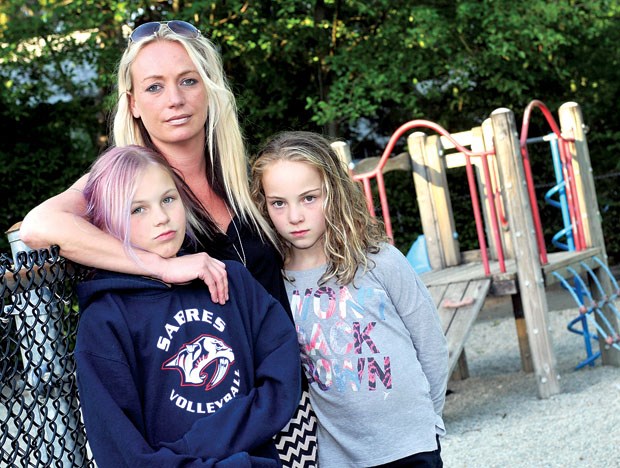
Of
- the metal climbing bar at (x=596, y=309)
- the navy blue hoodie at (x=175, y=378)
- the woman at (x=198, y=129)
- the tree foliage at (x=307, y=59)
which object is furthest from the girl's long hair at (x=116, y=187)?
the tree foliage at (x=307, y=59)

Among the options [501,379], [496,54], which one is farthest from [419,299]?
[496,54]

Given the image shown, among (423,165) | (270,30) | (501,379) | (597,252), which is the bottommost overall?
(501,379)

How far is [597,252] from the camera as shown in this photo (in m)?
7.14

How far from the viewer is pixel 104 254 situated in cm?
208

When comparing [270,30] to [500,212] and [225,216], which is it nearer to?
[500,212]

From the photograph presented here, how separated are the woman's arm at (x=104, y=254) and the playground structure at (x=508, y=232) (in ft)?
10.9

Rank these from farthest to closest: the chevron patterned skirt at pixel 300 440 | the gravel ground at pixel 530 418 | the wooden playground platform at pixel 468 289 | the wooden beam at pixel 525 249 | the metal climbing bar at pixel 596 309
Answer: the metal climbing bar at pixel 596 309 → the wooden beam at pixel 525 249 → the wooden playground platform at pixel 468 289 → the gravel ground at pixel 530 418 → the chevron patterned skirt at pixel 300 440

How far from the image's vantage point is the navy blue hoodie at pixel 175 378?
192 centimetres

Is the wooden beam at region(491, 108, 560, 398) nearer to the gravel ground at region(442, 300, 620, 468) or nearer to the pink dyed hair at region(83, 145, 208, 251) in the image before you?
the gravel ground at region(442, 300, 620, 468)

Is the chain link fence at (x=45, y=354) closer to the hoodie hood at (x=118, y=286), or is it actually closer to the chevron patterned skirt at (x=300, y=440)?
the hoodie hood at (x=118, y=286)

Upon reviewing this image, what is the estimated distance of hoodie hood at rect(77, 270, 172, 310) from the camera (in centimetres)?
203

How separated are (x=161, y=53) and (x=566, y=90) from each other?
1021cm

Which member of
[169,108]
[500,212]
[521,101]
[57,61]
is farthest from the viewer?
[521,101]

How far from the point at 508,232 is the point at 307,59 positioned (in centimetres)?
498
